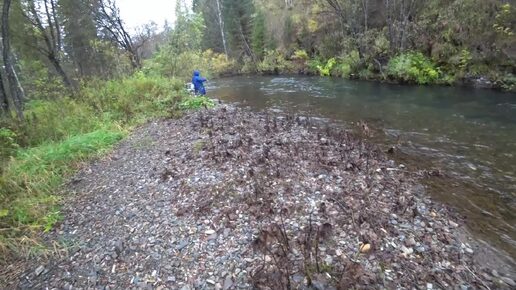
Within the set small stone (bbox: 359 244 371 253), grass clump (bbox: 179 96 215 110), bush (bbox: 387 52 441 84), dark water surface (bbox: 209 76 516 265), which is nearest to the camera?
small stone (bbox: 359 244 371 253)

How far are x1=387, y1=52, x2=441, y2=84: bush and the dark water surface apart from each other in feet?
3.64

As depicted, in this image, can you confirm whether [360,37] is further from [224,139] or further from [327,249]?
[327,249]

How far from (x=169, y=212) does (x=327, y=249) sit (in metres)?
2.83

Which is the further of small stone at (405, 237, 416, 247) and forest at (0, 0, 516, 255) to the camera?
forest at (0, 0, 516, 255)

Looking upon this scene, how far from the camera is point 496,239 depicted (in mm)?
4902

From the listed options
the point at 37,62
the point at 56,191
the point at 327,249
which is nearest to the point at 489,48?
the point at 327,249

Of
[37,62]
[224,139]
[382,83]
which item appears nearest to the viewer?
[224,139]

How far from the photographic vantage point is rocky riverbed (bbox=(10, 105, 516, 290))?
13.0 ft

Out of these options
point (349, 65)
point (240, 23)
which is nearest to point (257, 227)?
→ point (349, 65)

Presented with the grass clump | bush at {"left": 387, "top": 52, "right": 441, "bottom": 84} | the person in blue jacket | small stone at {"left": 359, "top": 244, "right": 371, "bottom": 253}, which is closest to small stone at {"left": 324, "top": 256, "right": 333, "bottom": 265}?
small stone at {"left": 359, "top": 244, "right": 371, "bottom": 253}

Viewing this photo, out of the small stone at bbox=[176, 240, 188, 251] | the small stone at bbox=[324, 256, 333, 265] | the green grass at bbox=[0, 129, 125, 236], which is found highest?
the green grass at bbox=[0, 129, 125, 236]

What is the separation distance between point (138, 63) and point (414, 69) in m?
18.9

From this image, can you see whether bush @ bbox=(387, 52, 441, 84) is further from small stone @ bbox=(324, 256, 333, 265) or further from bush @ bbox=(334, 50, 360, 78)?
small stone @ bbox=(324, 256, 333, 265)

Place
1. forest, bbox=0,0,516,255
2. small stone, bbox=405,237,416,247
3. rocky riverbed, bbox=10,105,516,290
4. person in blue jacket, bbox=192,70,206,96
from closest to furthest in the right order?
1. rocky riverbed, bbox=10,105,516,290
2. small stone, bbox=405,237,416,247
3. forest, bbox=0,0,516,255
4. person in blue jacket, bbox=192,70,206,96
